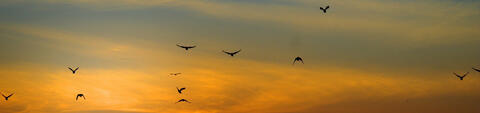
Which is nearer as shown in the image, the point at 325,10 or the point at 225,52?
the point at 325,10

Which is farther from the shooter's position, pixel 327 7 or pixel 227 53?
pixel 227 53

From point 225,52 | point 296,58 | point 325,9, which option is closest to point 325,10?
point 325,9

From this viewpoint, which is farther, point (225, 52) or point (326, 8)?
point (225, 52)

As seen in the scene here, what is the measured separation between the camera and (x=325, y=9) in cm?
18025

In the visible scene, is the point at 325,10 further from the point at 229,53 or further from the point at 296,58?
the point at 229,53

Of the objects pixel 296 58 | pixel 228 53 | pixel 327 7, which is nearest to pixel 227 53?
pixel 228 53

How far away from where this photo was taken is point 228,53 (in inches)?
7835

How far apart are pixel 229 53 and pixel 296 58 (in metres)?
23.0

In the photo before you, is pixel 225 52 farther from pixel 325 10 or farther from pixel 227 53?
pixel 325 10

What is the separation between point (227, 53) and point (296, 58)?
2346 cm

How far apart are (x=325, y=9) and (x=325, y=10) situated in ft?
1.09

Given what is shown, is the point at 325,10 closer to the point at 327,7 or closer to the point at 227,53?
the point at 327,7

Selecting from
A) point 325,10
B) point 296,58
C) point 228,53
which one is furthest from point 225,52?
point 325,10

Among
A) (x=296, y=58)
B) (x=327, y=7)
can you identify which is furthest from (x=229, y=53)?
(x=327, y=7)
